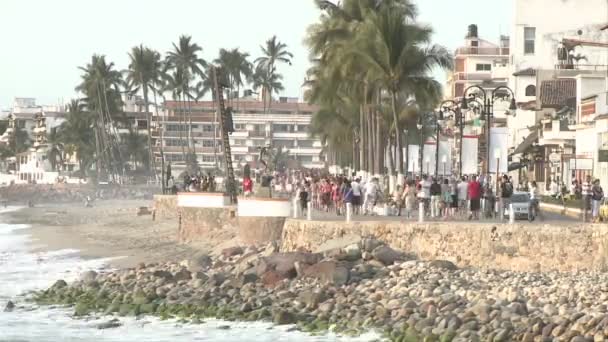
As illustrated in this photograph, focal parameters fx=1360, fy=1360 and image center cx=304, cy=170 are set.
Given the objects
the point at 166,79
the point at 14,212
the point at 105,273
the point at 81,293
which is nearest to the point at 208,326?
the point at 81,293

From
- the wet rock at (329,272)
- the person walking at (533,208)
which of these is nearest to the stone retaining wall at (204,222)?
the person walking at (533,208)

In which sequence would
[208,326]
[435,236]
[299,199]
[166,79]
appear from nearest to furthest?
1. [208,326]
2. [435,236]
3. [299,199]
4. [166,79]

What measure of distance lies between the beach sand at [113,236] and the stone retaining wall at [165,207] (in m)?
0.62

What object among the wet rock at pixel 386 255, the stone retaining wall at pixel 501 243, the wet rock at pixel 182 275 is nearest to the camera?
the stone retaining wall at pixel 501 243

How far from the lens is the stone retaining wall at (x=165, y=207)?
61875 mm

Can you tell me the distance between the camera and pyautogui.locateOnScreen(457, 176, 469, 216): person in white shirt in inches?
1467

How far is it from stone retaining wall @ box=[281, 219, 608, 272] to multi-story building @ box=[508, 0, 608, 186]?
3398 centimetres

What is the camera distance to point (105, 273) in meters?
36.7

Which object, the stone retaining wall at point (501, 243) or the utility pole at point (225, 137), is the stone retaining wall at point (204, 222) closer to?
the utility pole at point (225, 137)

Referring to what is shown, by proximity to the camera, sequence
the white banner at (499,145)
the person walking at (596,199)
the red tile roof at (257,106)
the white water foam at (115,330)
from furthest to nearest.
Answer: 1. the red tile roof at (257,106)
2. the white banner at (499,145)
3. the person walking at (596,199)
4. the white water foam at (115,330)

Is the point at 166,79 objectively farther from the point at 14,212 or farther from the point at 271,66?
the point at 14,212

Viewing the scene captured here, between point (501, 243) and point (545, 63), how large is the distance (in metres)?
54.6

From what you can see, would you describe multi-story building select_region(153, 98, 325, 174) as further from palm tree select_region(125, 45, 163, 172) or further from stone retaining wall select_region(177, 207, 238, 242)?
stone retaining wall select_region(177, 207, 238, 242)

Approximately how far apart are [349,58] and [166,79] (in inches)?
2877
